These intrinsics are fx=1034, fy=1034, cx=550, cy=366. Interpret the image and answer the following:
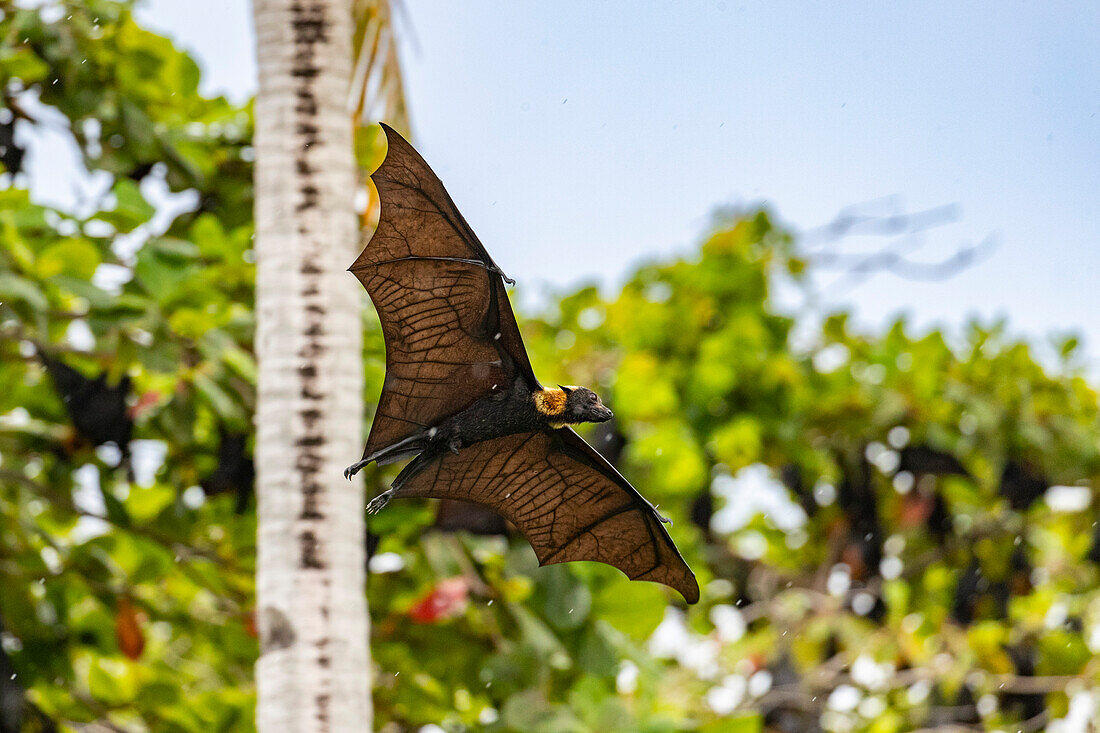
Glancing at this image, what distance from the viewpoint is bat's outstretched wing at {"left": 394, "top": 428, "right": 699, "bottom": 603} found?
5.09ft

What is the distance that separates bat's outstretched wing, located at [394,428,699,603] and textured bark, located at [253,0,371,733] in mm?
1112

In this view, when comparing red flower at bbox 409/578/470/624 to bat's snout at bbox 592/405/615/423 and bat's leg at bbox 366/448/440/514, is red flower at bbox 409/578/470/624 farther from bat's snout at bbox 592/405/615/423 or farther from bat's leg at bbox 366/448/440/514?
bat's snout at bbox 592/405/615/423

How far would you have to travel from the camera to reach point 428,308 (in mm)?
1547

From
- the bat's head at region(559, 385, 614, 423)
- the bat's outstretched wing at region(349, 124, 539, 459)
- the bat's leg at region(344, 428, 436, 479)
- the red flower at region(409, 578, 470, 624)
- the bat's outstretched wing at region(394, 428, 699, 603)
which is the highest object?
the bat's outstretched wing at region(349, 124, 539, 459)

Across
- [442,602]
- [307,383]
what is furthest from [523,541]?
[307,383]

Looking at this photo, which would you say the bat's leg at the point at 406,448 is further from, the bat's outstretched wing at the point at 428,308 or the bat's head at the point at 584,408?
the bat's head at the point at 584,408

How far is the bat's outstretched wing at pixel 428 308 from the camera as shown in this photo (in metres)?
1.38

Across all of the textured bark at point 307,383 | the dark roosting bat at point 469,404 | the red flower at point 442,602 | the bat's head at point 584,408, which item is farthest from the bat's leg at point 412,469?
the red flower at point 442,602

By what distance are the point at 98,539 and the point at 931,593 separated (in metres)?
5.95

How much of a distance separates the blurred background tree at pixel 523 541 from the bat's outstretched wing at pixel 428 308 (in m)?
1.89

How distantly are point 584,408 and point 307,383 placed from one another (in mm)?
1769

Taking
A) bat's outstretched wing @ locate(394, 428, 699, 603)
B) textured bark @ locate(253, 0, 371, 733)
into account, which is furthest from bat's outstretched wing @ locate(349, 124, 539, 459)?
textured bark @ locate(253, 0, 371, 733)

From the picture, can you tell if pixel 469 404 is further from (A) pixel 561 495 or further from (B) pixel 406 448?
(A) pixel 561 495

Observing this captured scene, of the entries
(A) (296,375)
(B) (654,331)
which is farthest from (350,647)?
(B) (654,331)
